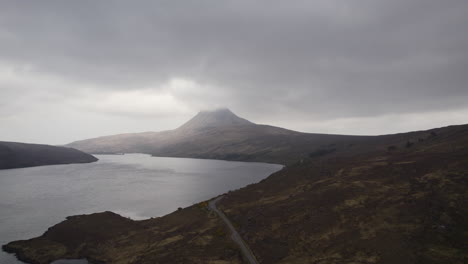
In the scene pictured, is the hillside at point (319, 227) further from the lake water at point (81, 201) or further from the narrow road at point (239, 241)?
the lake water at point (81, 201)

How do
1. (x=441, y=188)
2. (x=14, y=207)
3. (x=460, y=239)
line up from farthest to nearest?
(x=14, y=207), (x=441, y=188), (x=460, y=239)

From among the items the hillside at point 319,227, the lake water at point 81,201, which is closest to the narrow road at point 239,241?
the hillside at point 319,227

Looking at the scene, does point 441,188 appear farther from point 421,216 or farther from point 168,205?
point 168,205

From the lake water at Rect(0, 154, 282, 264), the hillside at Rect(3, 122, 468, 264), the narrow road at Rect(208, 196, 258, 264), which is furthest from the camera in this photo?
the lake water at Rect(0, 154, 282, 264)

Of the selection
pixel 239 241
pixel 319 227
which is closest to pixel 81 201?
pixel 239 241

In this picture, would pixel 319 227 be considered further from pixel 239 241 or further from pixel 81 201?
pixel 81 201

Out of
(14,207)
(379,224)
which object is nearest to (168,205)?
(14,207)

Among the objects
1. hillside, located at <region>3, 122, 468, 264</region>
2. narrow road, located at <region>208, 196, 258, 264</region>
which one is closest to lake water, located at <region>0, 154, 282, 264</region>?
hillside, located at <region>3, 122, 468, 264</region>

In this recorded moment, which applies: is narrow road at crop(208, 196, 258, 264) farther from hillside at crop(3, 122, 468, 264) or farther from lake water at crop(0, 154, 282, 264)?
lake water at crop(0, 154, 282, 264)
